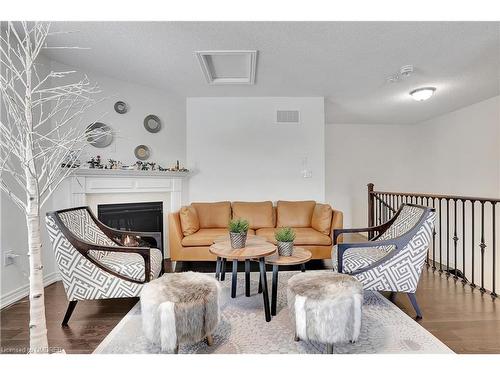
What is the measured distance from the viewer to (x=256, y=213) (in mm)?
3717

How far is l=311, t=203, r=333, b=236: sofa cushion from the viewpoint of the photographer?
337 cm

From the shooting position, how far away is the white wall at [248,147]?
13.5 ft

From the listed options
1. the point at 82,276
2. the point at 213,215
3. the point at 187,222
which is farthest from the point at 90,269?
the point at 213,215

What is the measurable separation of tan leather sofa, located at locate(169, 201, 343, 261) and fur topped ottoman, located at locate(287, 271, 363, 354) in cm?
164

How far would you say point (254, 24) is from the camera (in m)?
2.23

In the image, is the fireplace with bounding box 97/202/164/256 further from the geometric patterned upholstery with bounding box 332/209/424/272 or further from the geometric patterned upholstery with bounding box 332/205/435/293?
the geometric patterned upholstery with bounding box 332/205/435/293

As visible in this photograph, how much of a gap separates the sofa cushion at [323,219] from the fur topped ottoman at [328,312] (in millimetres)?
1769

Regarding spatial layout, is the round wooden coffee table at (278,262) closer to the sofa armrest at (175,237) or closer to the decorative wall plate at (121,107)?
the sofa armrest at (175,237)

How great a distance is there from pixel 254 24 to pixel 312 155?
2284 millimetres
